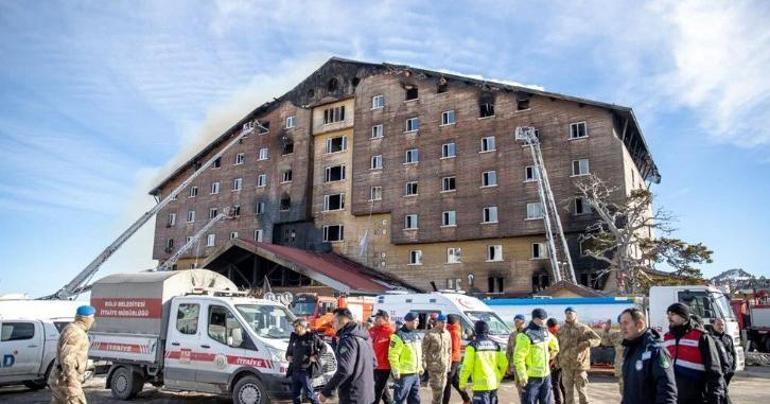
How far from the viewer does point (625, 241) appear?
2683 cm

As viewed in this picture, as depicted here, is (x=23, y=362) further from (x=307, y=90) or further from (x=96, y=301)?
(x=307, y=90)

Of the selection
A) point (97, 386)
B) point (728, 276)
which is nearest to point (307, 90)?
point (97, 386)

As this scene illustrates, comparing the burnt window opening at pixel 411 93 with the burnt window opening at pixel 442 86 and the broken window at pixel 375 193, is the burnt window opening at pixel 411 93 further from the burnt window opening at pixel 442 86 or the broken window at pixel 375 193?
the broken window at pixel 375 193

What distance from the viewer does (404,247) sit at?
3631 centimetres

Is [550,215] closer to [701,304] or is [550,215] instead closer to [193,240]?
[701,304]

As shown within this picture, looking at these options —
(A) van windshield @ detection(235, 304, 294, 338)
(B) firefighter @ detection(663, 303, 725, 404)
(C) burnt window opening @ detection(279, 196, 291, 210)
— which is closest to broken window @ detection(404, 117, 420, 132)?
(C) burnt window opening @ detection(279, 196, 291, 210)

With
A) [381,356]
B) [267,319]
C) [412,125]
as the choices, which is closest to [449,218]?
[412,125]

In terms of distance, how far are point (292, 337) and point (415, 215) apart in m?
26.2

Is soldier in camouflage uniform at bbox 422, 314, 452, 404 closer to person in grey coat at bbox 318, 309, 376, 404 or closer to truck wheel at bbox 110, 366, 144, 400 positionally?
person in grey coat at bbox 318, 309, 376, 404

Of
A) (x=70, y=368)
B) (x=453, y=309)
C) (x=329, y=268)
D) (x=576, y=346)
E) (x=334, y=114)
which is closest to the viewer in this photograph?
(x=70, y=368)

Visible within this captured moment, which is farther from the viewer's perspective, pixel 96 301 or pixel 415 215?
A: pixel 415 215

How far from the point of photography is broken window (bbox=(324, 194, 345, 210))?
130 ft

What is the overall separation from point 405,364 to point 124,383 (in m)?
6.92

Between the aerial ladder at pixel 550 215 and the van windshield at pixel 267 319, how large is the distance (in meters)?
19.7
